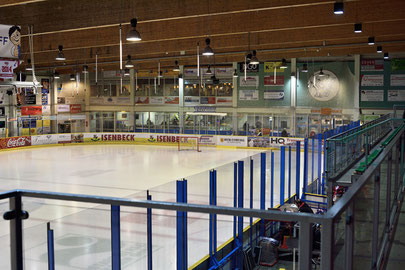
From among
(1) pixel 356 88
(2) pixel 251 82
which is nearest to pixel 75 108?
(2) pixel 251 82

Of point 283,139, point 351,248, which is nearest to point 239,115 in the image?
point 283,139

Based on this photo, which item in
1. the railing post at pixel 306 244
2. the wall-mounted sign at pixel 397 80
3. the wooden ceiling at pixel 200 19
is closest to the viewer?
the railing post at pixel 306 244

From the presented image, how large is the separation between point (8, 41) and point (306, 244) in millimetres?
11974

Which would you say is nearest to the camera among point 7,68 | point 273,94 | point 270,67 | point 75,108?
point 7,68

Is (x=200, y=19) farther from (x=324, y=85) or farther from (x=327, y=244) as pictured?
(x=324, y=85)

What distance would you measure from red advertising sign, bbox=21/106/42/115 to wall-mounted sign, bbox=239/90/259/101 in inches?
743

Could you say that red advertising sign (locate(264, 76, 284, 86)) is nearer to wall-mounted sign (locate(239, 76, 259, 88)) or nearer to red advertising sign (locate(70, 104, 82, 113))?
wall-mounted sign (locate(239, 76, 259, 88))

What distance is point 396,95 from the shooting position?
30578mm

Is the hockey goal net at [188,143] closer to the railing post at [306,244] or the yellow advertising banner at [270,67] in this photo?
the yellow advertising banner at [270,67]

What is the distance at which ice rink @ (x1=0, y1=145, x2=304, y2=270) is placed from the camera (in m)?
5.15

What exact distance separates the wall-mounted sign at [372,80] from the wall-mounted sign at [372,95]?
0.50m

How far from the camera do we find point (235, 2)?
12.6m

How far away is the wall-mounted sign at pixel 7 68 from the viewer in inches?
450

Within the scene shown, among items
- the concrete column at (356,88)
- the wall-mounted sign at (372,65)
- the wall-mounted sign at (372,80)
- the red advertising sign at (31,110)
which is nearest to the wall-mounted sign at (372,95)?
the concrete column at (356,88)
